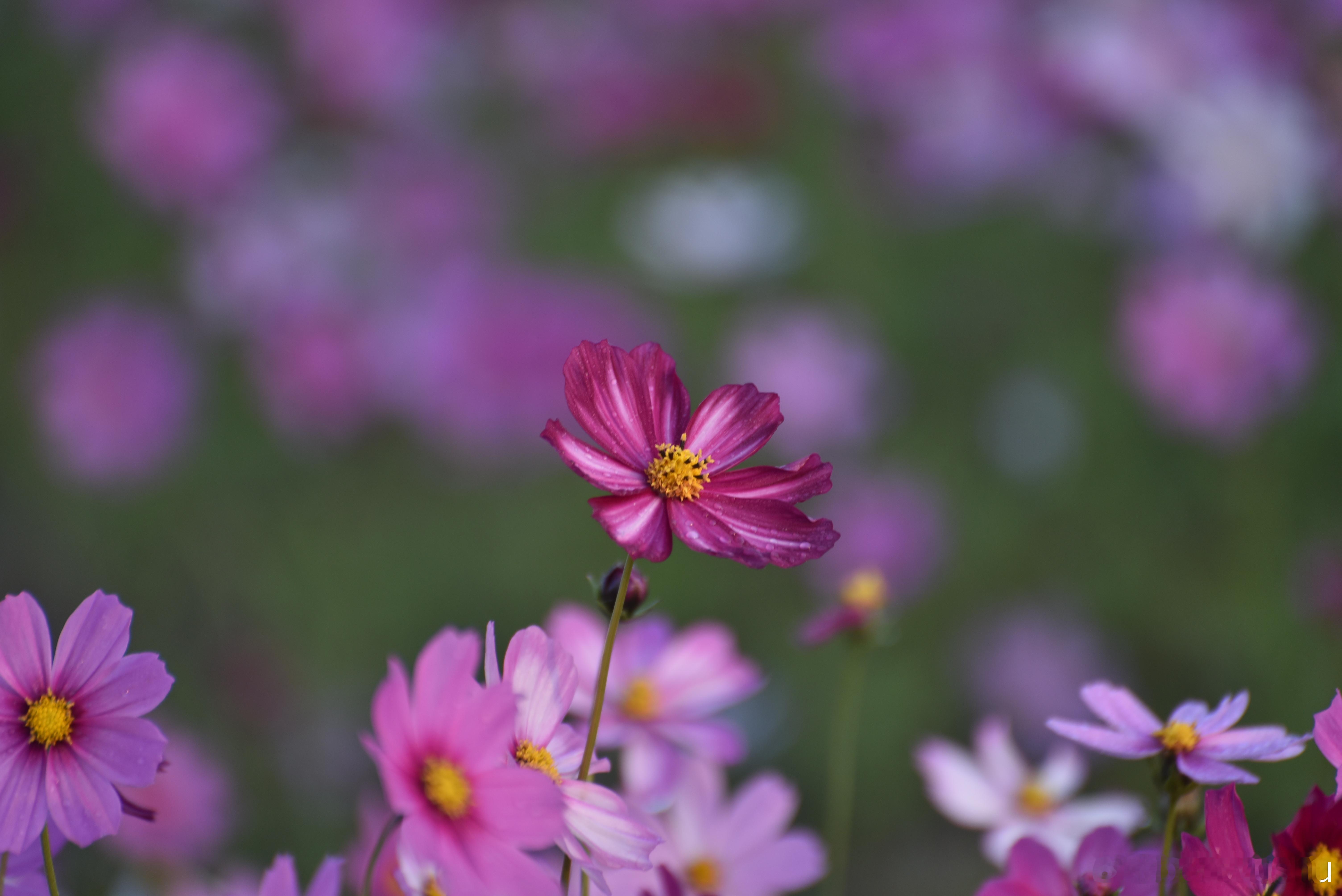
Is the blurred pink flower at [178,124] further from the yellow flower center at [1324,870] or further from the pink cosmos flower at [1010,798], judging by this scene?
the yellow flower center at [1324,870]

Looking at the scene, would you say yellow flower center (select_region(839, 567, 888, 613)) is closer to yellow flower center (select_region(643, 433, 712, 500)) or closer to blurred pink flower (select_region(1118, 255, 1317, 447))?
yellow flower center (select_region(643, 433, 712, 500))

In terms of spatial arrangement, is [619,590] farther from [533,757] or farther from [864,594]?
[864,594]

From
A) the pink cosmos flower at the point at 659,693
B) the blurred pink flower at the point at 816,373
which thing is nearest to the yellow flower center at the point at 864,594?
the pink cosmos flower at the point at 659,693

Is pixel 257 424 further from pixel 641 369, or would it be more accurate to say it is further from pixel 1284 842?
pixel 1284 842

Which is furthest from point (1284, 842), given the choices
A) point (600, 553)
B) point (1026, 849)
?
point (600, 553)

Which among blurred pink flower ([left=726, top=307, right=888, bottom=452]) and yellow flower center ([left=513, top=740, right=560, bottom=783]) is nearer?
yellow flower center ([left=513, top=740, right=560, bottom=783])

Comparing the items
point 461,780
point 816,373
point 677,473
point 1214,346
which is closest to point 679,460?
point 677,473

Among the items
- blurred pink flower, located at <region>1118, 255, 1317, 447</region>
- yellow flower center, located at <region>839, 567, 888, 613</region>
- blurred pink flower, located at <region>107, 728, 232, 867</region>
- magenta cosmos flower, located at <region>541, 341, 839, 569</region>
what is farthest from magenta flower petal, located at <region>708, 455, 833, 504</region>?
blurred pink flower, located at <region>1118, 255, 1317, 447</region>
